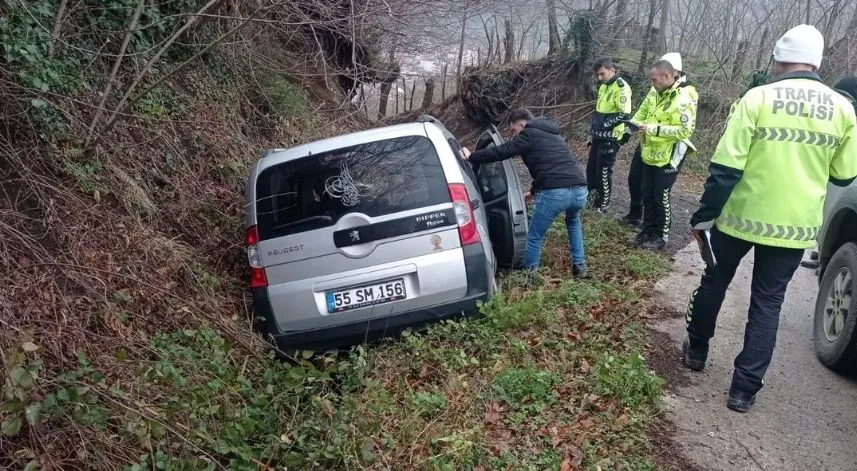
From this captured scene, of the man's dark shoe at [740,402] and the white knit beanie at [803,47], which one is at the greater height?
the white knit beanie at [803,47]

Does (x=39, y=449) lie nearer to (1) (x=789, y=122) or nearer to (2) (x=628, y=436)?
(2) (x=628, y=436)

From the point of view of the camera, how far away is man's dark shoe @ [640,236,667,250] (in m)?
6.90

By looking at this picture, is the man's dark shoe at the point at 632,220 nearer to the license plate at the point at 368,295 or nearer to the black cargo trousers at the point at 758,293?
the black cargo trousers at the point at 758,293

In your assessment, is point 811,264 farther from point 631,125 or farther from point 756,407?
point 756,407

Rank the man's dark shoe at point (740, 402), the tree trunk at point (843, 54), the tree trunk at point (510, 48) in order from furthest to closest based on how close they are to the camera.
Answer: the tree trunk at point (510, 48), the tree trunk at point (843, 54), the man's dark shoe at point (740, 402)

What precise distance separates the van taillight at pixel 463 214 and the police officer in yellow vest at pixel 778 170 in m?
1.44

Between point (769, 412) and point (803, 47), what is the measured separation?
81.9 inches

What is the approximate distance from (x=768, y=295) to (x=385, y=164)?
2505 mm

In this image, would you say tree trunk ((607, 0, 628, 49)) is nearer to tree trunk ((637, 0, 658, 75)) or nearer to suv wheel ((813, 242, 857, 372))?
tree trunk ((637, 0, 658, 75))

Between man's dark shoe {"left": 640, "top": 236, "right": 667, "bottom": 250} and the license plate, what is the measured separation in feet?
11.9

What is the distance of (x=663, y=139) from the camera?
6.50 m

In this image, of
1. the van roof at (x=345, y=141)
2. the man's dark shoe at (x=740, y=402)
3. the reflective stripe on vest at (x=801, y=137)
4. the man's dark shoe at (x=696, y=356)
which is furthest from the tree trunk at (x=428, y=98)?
the man's dark shoe at (x=740, y=402)

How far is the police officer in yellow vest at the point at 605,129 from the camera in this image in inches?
317

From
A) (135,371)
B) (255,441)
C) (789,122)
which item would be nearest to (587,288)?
(789,122)
